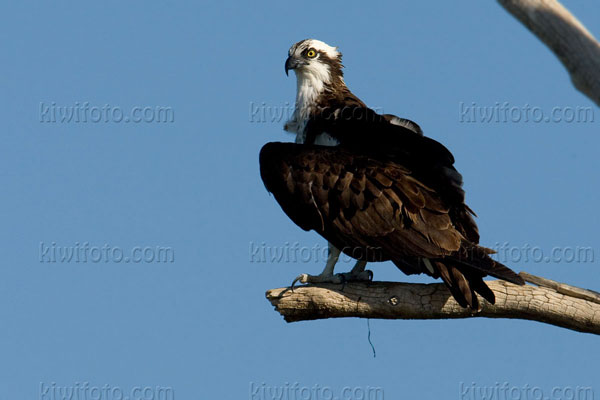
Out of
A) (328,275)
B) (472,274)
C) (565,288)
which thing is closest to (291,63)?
(328,275)

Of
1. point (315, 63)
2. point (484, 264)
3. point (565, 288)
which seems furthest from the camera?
point (315, 63)

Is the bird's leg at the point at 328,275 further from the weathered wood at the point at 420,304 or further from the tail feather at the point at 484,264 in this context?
the tail feather at the point at 484,264

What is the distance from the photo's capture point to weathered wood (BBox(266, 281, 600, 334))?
28.2 feet

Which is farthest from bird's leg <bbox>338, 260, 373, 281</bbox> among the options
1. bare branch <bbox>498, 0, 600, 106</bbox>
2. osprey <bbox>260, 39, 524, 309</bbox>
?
bare branch <bbox>498, 0, 600, 106</bbox>

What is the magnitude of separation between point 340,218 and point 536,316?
6.67ft

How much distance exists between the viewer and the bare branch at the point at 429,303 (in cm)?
861

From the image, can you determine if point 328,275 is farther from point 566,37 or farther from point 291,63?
point 566,37

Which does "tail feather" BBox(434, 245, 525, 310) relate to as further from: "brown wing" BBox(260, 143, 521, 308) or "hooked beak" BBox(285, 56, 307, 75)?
"hooked beak" BBox(285, 56, 307, 75)

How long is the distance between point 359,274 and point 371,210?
2.38 ft

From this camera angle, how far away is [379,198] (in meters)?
9.29

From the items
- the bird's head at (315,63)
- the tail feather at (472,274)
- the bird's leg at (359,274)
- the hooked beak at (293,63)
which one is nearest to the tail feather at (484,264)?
the tail feather at (472,274)

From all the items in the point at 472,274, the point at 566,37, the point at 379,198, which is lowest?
the point at 472,274

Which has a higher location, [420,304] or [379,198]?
[379,198]

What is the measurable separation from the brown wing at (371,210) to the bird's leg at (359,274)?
0.87ft
